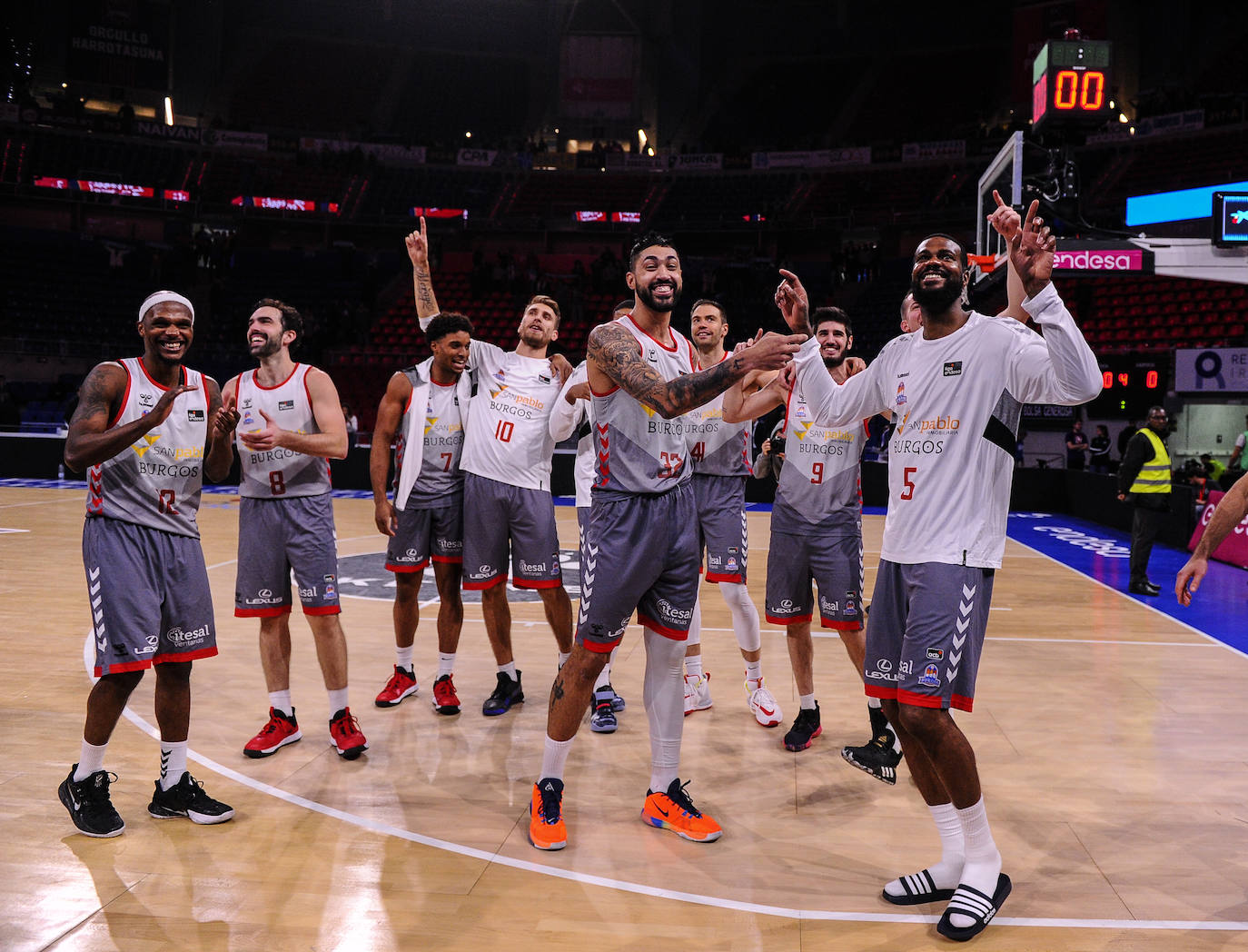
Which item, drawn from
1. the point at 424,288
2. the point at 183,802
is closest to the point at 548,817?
the point at 183,802

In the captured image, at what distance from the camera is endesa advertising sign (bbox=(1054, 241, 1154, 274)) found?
1319 centimetres

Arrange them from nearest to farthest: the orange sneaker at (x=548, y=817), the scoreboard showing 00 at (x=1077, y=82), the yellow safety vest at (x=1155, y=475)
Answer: the orange sneaker at (x=548, y=817)
the yellow safety vest at (x=1155, y=475)
the scoreboard showing 00 at (x=1077, y=82)

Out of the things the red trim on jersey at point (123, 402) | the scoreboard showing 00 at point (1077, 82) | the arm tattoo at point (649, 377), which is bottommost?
the red trim on jersey at point (123, 402)

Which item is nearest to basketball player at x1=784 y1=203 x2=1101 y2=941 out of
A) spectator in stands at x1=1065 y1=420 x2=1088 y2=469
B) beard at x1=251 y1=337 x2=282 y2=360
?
beard at x1=251 y1=337 x2=282 y2=360

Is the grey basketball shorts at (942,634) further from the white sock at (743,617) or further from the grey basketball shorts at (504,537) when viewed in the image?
the grey basketball shorts at (504,537)

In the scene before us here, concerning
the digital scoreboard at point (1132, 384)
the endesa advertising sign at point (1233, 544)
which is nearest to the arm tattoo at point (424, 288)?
the endesa advertising sign at point (1233, 544)

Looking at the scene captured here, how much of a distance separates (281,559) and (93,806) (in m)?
1.48

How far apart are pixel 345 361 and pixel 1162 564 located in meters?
20.9

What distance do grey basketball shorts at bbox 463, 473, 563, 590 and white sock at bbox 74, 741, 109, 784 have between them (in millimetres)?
2232

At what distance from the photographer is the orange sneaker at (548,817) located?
3994mm

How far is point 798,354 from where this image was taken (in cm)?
397

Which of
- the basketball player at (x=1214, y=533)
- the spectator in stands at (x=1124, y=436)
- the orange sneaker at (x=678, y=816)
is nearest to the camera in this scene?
the basketball player at (x=1214, y=533)

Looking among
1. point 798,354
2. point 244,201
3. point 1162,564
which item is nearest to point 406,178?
point 244,201

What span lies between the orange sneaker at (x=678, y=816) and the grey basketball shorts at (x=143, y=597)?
79.2 inches
